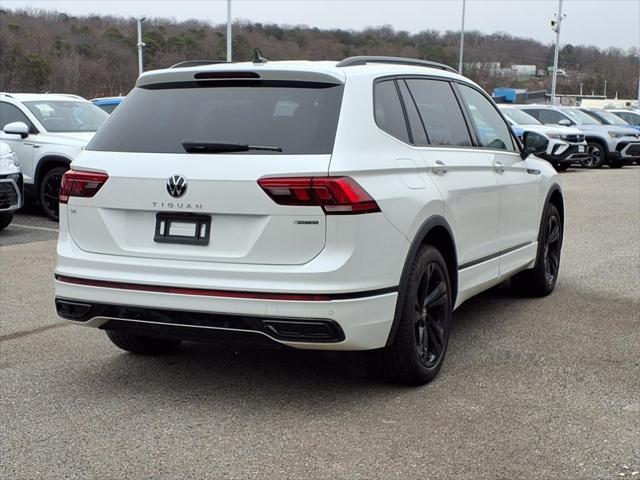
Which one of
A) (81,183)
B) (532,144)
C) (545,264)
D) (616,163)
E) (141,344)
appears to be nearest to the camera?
(81,183)

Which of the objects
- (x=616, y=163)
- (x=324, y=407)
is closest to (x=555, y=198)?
(x=324, y=407)

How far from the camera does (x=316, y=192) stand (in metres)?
4.10

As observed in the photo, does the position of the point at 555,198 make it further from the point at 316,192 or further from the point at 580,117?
the point at 580,117

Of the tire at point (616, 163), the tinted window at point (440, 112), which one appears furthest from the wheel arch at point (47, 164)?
the tire at point (616, 163)

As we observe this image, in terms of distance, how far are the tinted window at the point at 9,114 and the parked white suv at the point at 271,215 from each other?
8.53 metres

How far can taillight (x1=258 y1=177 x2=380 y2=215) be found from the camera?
13.4ft

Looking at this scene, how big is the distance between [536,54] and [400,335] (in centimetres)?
8144

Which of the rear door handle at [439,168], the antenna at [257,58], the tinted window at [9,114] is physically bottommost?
the tinted window at [9,114]

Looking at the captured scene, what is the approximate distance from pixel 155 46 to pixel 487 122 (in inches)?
2701

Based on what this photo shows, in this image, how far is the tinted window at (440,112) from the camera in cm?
519

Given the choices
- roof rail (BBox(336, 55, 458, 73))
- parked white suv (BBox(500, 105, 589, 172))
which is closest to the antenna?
roof rail (BBox(336, 55, 458, 73))

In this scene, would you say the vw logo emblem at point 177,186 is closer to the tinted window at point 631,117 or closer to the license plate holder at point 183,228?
the license plate holder at point 183,228

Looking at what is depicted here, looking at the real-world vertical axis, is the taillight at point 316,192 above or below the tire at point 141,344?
above

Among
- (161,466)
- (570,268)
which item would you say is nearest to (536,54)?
(570,268)
